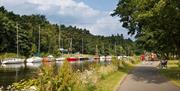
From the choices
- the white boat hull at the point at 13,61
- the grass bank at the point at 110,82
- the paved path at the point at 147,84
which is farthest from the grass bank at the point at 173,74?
the white boat hull at the point at 13,61

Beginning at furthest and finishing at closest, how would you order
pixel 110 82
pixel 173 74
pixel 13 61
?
pixel 13 61, pixel 173 74, pixel 110 82

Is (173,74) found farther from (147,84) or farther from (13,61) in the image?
→ (13,61)

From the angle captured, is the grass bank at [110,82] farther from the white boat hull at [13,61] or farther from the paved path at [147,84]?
the white boat hull at [13,61]

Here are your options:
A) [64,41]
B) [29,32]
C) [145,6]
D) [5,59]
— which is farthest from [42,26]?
[145,6]

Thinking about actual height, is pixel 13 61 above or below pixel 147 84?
above

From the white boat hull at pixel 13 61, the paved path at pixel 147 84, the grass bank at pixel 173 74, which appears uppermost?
the white boat hull at pixel 13 61

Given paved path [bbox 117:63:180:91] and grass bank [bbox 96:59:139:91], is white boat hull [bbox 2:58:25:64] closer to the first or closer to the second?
grass bank [bbox 96:59:139:91]

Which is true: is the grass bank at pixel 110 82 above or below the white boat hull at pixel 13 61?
below

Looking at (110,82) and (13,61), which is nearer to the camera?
(110,82)

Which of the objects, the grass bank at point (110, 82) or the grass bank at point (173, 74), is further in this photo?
the grass bank at point (173, 74)

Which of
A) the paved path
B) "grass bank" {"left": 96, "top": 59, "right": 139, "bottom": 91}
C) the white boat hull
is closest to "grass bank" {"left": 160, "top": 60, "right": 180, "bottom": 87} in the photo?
the paved path

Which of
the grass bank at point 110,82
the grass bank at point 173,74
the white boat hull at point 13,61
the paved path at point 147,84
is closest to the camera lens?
the grass bank at point 110,82

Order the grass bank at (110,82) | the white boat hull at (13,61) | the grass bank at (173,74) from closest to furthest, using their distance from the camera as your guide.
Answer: the grass bank at (110,82), the grass bank at (173,74), the white boat hull at (13,61)

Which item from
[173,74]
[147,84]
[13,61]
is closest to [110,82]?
[147,84]
